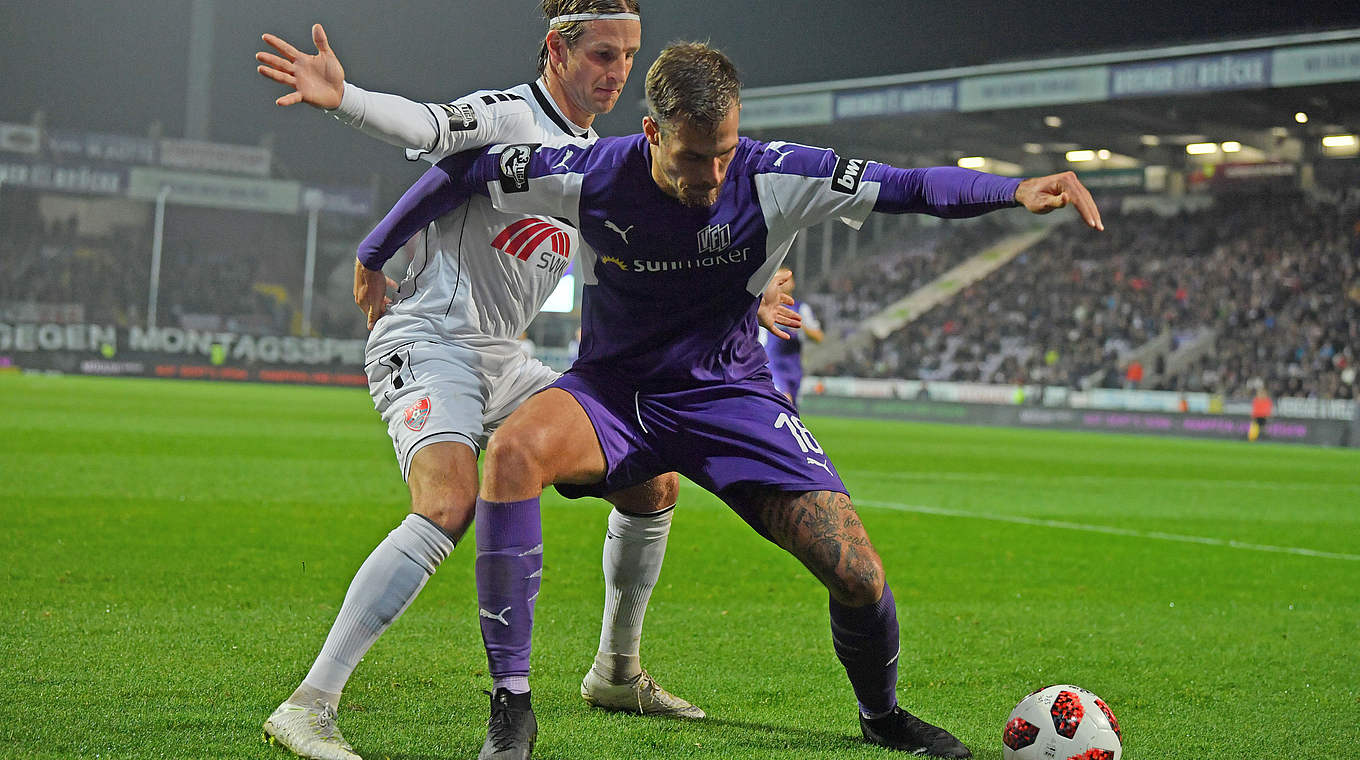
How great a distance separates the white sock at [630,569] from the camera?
394cm

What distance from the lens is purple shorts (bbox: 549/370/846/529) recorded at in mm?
3438

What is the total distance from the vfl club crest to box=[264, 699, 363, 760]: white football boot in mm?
800

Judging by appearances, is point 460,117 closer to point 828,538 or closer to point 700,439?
point 700,439

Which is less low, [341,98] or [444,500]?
[341,98]

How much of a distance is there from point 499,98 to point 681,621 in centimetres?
255

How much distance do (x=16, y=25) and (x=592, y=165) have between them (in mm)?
A: 49609

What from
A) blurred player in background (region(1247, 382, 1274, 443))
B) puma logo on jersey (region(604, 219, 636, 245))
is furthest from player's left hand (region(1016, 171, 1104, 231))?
blurred player in background (region(1247, 382, 1274, 443))

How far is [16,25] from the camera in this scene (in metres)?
45.1

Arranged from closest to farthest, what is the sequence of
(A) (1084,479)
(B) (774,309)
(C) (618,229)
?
1. (C) (618,229)
2. (B) (774,309)
3. (A) (1084,479)

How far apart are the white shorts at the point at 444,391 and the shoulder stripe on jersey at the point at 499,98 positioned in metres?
0.76

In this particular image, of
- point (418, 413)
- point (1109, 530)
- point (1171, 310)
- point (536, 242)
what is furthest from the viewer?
point (1171, 310)

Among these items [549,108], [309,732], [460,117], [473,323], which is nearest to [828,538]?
[473,323]

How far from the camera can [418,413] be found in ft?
11.7

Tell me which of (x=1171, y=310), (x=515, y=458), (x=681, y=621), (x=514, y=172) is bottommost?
(x=681, y=621)
